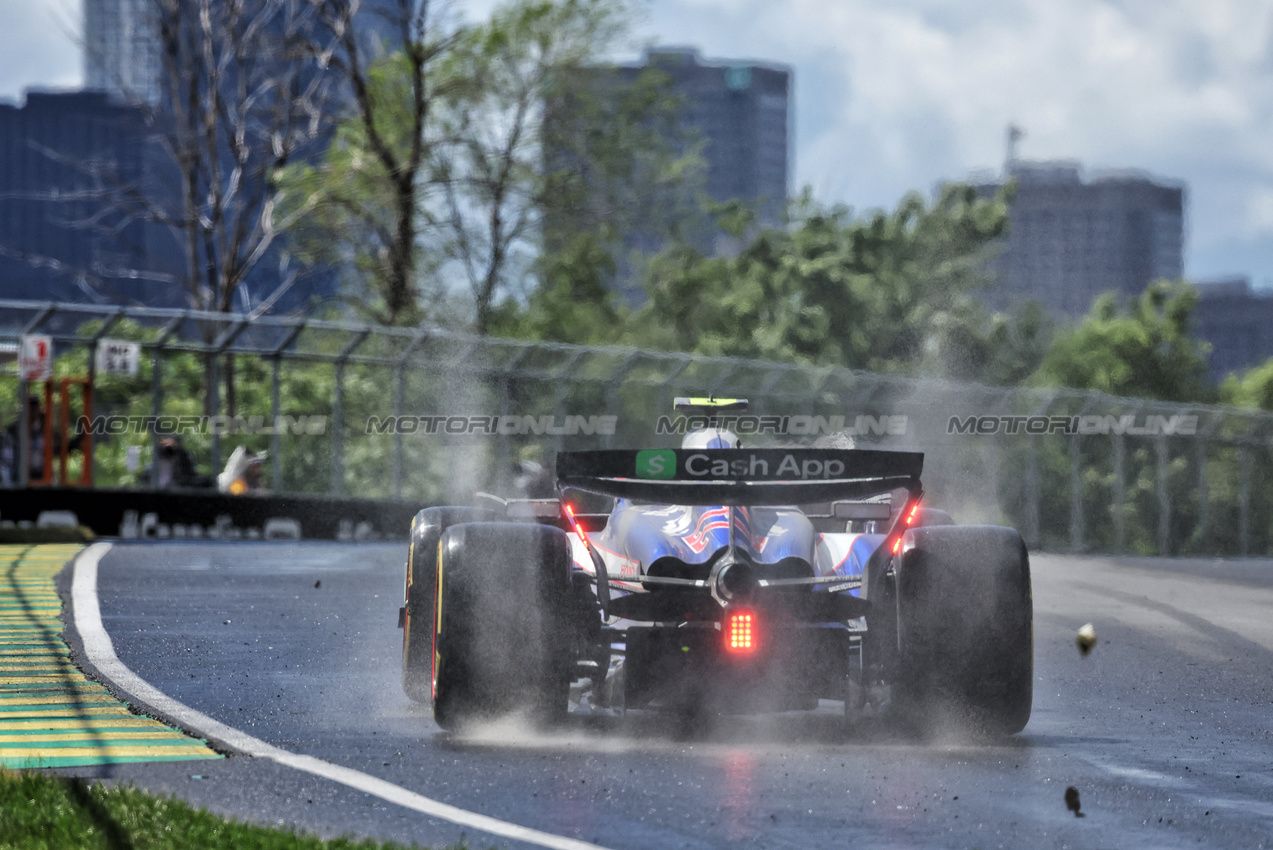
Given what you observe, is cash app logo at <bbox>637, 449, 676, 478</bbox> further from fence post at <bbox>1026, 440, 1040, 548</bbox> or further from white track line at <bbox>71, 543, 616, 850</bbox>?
fence post at <bbox>1026, 440, 1040, 548</bbox>

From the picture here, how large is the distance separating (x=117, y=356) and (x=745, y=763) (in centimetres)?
Answer: 1575

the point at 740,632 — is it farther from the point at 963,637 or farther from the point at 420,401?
the point at 420,401

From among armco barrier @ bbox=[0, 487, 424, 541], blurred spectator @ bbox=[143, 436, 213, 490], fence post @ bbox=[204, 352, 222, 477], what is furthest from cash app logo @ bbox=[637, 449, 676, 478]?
blurred spectator @ bbox=[143, 436, 213, 490]

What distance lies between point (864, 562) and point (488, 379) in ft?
53.2

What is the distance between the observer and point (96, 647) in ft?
34.1

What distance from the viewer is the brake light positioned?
285 inches

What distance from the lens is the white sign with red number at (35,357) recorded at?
20719 mm

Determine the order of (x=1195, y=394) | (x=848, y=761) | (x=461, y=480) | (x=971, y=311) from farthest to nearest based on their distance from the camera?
(x=1195, y=394) → (x=971, y=311) → (x=461, y=480) → (x=848, y=761)

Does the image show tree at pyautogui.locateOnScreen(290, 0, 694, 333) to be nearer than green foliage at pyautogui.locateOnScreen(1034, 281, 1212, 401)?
Yes

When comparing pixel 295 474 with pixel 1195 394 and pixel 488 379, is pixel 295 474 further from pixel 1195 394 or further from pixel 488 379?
pixel 1195 394

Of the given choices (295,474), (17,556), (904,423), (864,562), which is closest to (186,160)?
(295,474)

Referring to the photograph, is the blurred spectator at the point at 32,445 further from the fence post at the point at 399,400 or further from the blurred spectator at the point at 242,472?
the fence post at the point at 399,400

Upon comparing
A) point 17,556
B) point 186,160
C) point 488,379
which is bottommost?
point 17,556

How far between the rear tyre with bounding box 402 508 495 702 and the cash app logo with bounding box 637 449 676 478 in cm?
115
